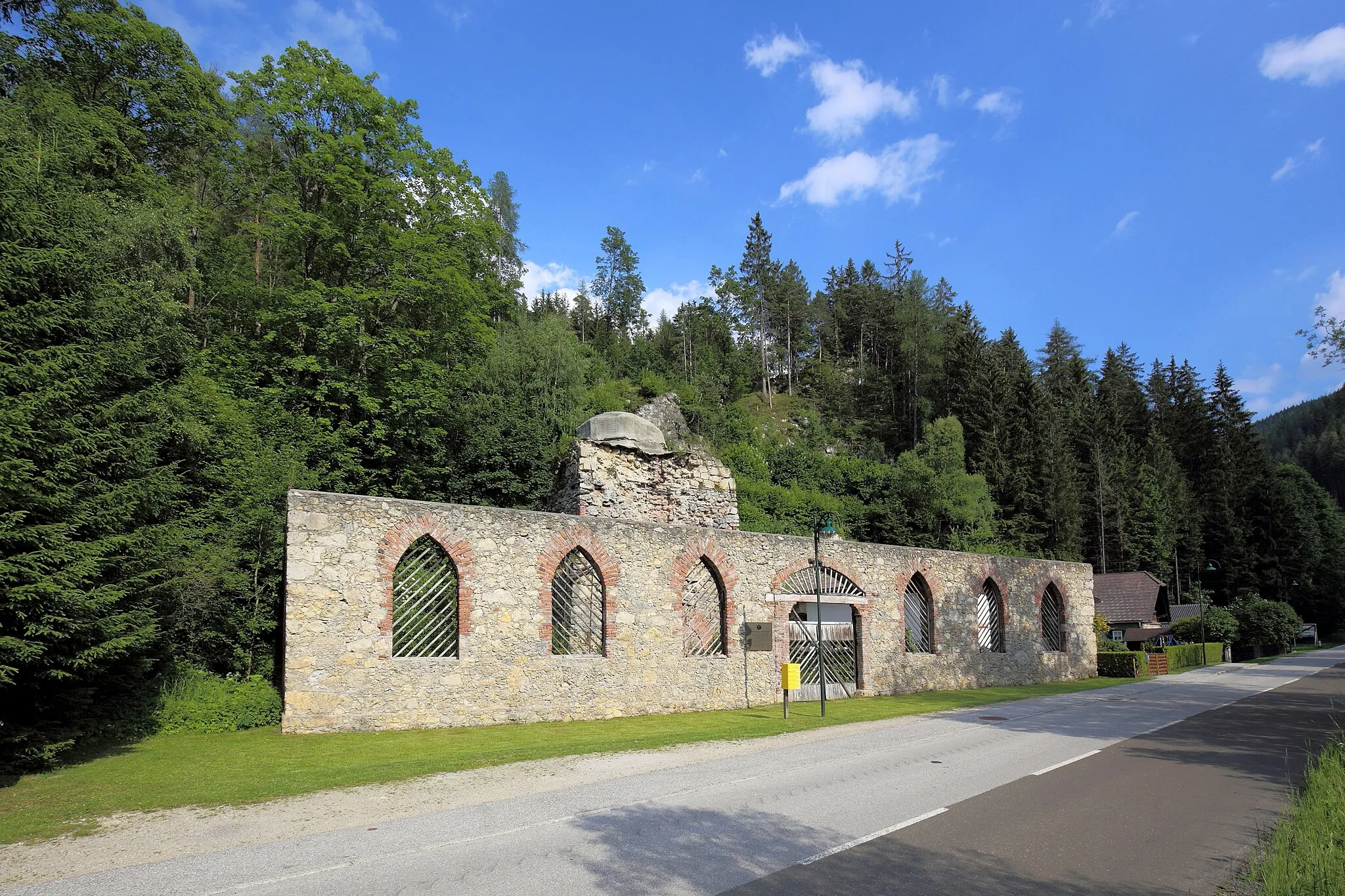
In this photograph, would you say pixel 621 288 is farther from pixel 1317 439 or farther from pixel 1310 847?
pixel 1317 439

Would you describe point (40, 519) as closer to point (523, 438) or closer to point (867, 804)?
point (867, 804)

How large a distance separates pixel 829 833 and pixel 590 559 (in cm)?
976

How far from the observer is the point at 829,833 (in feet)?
21.0

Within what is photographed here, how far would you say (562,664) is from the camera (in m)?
14.9

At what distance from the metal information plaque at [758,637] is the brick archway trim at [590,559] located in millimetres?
3668

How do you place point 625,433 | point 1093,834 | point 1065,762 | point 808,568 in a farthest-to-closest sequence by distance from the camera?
point 625,433, point 808,568, point 1065,762, point 1093,834

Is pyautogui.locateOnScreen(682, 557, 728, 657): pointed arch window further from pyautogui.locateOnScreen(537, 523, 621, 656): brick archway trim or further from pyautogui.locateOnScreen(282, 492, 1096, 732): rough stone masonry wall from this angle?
pyautogui.locateOnScreen(537, 523, 621, 656): brick archway trim

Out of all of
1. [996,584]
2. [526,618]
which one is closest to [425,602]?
[526,618]

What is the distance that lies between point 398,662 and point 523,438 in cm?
1538

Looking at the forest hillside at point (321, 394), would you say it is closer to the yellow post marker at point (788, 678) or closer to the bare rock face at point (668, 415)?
the bare rock face at point (668, 415)

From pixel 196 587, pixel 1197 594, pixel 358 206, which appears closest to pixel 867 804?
pixel 196 587

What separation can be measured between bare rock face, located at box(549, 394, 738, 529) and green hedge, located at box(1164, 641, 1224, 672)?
2526 cm

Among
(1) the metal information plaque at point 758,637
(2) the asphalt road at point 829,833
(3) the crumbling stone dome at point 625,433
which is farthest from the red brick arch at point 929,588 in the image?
(2) the asphalt road at point 829,833

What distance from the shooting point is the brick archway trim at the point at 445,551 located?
42.8 feet
